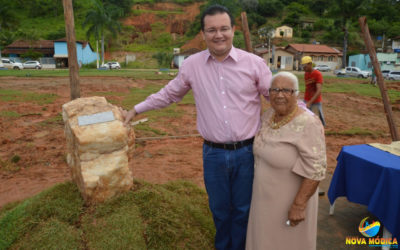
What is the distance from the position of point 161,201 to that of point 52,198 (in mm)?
1197

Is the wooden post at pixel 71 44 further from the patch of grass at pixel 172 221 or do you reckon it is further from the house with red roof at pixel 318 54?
the house with red roof at pixel 318 54

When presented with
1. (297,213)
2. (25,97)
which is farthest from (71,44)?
(25,97)

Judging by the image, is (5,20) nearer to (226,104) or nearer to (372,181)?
(226,104)

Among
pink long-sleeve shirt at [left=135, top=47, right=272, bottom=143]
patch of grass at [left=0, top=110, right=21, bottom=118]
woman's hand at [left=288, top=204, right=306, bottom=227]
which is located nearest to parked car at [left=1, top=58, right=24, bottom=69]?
patch of grass at [left=0, top=110, right=21, bottom=118]

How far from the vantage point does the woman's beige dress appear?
200 cm

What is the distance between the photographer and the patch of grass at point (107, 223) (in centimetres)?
272

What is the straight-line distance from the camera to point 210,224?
3.35 metres

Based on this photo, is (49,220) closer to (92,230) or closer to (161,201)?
(92,230)

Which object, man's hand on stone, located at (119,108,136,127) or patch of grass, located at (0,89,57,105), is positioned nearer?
man's hand on stone, located at (119,108,136,127)

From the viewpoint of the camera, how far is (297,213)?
2084 mm

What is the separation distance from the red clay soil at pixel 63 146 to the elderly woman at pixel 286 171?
2815mm

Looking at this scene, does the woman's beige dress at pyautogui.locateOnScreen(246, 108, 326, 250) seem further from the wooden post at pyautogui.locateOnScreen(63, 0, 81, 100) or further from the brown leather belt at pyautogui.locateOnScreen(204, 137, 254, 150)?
the wooden post at pyautogui.locateOnScreen(63, 0, 81, 100)

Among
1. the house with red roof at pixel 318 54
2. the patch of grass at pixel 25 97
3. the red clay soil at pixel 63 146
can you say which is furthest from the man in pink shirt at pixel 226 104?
the house with red roof at pixel 318 54

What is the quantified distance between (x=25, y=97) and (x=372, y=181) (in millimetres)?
13684
